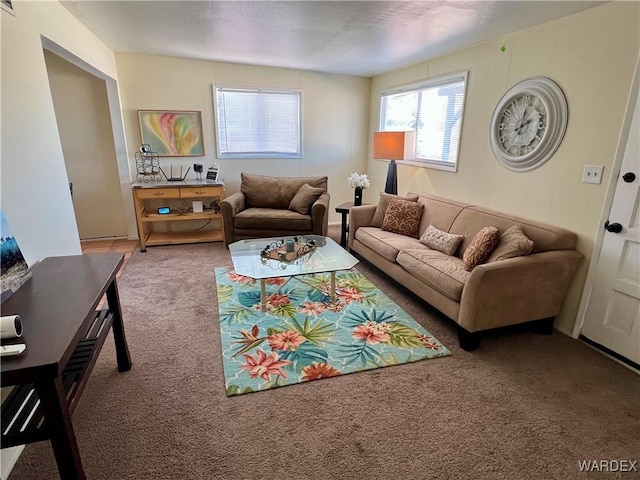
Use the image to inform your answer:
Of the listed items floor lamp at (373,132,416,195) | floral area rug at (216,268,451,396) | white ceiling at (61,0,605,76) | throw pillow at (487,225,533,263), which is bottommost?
floral area rug at (216,268,451,396)

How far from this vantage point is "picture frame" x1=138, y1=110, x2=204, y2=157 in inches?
174

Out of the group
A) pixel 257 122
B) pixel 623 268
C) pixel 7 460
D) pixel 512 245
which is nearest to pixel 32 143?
pixel 7 460

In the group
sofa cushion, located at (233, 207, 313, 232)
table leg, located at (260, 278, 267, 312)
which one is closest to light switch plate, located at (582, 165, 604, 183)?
table leg, located at (260, 278, 267, 312)

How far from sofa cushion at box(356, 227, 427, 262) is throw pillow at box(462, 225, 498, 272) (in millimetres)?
559

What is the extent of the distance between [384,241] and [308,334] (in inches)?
49.5

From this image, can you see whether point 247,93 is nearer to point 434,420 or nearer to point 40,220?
point 40,220

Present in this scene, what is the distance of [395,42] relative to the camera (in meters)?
3.23

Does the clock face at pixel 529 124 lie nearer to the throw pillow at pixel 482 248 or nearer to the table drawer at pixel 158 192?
the throw pillow at pixel 482 248

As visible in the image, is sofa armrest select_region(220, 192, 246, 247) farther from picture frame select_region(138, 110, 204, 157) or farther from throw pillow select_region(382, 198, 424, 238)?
throw pillow select_region(382, 198, 424, 238)

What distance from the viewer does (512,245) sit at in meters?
2.44

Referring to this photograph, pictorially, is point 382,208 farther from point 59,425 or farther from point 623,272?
point 59,425

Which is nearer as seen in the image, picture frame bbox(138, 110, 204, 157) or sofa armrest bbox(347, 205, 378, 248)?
sofa armrest bbox(347, 205, 378, 248)

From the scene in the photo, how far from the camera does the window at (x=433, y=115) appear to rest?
3635 millimetres

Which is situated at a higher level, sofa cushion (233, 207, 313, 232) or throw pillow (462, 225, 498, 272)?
throw pillow (462, 225, 498, 272)
